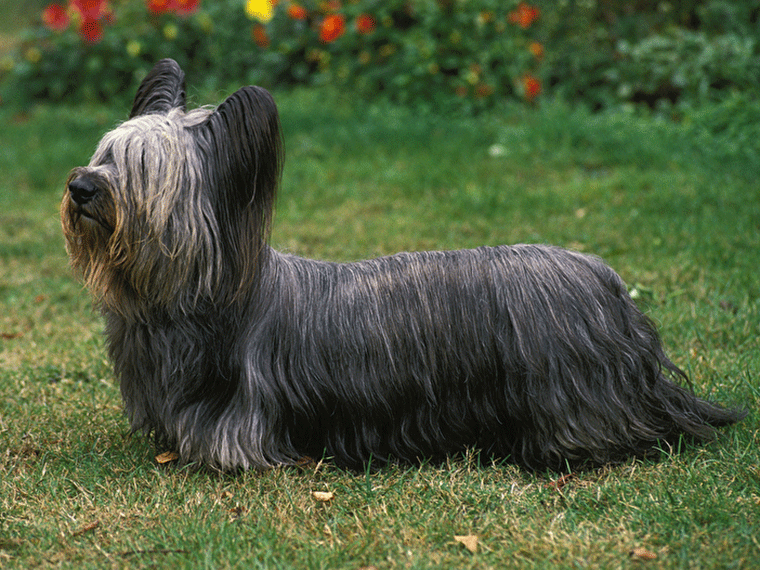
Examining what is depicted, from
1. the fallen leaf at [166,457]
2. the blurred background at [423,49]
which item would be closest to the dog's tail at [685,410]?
the fallen leaf at [166,457]

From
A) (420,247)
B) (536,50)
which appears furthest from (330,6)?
(420,247)

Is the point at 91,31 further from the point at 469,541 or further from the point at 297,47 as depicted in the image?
Answer: the point at 469,541

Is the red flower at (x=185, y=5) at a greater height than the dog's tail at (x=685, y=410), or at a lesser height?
greater

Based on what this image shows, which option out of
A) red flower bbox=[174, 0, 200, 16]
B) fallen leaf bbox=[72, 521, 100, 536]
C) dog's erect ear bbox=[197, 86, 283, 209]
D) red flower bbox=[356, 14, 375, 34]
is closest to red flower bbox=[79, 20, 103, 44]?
red flower bbox=[174, 0, 200, 16]

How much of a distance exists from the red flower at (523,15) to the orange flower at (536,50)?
210 mm

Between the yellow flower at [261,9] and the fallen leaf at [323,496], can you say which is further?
the yellow flower at [261,9]

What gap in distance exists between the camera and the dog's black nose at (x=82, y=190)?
309 centimetres

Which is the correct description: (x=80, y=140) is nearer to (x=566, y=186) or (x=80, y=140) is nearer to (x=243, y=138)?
(x=566, y=186)

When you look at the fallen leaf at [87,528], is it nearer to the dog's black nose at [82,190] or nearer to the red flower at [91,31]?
the dog's black nose at [82,190]

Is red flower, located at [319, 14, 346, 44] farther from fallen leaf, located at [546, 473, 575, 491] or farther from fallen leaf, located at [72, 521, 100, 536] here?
fallen leaf, located at [72, 521, 100, 536]

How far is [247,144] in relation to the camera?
10.2 ft

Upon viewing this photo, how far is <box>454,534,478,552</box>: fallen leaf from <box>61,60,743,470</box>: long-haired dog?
0.63 meters

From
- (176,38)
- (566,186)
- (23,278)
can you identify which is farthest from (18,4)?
(566,186)

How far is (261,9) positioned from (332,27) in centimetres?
113
